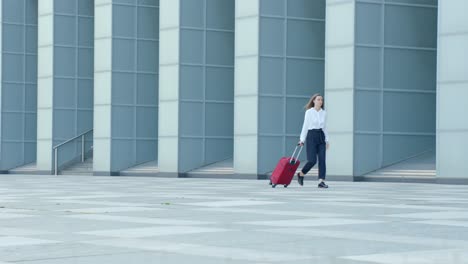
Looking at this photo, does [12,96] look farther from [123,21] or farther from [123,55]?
[123,21]

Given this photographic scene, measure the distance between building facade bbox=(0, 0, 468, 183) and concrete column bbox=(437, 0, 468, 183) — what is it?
0.09 feet

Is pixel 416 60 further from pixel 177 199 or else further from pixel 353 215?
pixel 353 215

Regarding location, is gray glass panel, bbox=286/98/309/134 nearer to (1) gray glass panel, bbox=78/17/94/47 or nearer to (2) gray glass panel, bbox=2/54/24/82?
(1) gray glass panel, bbox=78/17/94/47

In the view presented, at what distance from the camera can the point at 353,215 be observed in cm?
1120

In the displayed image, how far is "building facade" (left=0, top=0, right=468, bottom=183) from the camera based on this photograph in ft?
89.8

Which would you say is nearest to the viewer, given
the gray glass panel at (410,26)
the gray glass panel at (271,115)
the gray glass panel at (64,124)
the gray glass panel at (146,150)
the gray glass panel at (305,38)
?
the gray glass panel at (410,26)

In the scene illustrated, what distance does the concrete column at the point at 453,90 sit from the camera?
2398 cm

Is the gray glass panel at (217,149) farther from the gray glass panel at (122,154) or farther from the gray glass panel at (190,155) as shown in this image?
the gray glass panel at (122,154)

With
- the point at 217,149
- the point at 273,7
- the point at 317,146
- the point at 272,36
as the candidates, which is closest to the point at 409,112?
the point at 272,36

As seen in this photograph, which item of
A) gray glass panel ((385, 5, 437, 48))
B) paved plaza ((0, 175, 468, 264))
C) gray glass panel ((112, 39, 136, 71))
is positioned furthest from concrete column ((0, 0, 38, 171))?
paved plaza ((0, 175, 468, 264))

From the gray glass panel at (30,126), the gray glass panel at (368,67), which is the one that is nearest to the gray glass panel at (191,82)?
the gray glass panel at (368,67)

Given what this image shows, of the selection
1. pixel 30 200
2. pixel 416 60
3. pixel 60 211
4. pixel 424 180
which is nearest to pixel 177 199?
pixel 30 200

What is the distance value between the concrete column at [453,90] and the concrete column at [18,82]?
24.1 meters

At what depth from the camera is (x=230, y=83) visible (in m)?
34.6
